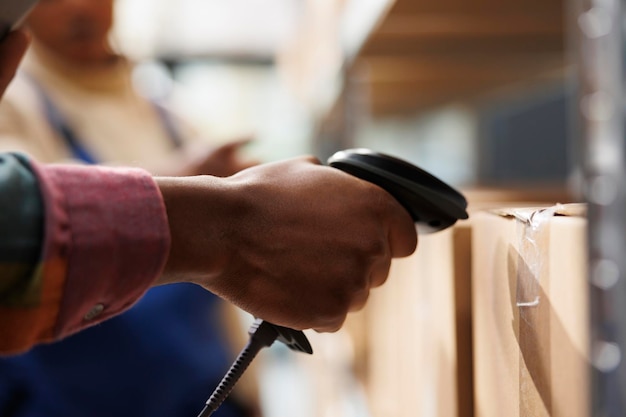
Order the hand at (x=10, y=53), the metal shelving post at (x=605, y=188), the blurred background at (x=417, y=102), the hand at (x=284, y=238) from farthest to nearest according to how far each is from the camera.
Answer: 1. the blurred background at (x=417, y=102)
2. the hand at (x=10, y=53)
3. the hand at (x=284, y=238)
4. the metal shelving post at (x=605, y=188)

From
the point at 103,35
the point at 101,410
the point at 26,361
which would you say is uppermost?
the point at 103,35

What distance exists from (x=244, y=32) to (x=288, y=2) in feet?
1.16

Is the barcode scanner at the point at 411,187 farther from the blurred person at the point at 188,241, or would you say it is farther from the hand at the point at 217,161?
the hand at the point at 217,161

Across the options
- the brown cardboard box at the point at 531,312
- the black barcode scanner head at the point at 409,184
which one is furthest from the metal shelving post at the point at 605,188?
the black barcode scanner head at the point at 409,184

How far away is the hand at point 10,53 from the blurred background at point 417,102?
1.41ft

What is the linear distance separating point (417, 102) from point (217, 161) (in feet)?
4.84

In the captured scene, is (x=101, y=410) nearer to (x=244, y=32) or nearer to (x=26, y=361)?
(x=26, y=361)

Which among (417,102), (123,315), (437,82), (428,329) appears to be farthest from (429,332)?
(417,102)

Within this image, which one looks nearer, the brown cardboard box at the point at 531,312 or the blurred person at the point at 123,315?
the brown cardboard box at the point at 531,312

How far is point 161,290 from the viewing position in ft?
4.41

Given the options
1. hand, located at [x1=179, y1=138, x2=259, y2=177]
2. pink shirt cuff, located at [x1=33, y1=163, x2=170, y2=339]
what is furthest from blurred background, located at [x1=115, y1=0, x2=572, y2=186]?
pink shirt cuff, located at [x1=33, y1=163, x2=170, y2=339]

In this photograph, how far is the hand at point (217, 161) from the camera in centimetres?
115

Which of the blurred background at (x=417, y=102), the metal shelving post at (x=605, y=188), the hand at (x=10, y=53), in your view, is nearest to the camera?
the metal shelving post at (x=605, y=188)

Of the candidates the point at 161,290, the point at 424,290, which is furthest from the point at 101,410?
the point at 424,290
